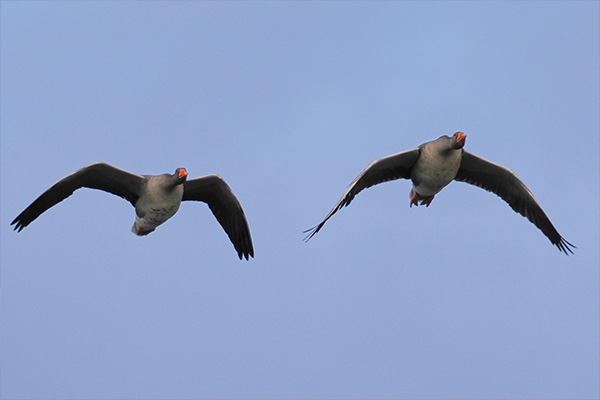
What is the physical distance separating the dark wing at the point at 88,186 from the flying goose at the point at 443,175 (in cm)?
375

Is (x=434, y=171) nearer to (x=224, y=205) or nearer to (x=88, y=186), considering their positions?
(x=224, y=205)

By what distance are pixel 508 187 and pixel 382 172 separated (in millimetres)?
2851

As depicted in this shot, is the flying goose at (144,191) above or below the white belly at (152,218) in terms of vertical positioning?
above

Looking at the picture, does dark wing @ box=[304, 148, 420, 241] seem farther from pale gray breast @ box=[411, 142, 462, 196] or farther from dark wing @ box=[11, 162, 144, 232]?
dark wing @ box=[11, 162, 144, 232]

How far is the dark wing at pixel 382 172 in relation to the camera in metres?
19.1

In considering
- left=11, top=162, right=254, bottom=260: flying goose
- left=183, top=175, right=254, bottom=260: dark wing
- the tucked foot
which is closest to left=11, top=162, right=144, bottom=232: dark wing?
left=11, top=162, right=254, bottom=260: flying goose

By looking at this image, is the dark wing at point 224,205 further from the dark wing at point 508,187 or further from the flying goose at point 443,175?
the dark wing at point 508,187

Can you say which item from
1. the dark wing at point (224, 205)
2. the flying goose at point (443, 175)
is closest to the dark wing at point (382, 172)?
the flying goose at point (443, 175)

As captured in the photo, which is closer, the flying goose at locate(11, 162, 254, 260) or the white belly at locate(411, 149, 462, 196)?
the white belly at locate(411, 149, 462, 196)

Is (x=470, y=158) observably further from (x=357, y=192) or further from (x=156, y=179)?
(x=156, y=179)

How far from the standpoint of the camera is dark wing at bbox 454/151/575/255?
66.6 ft

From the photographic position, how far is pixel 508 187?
20.9 m

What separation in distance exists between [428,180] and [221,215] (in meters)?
4.30

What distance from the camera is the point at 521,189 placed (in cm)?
2089
